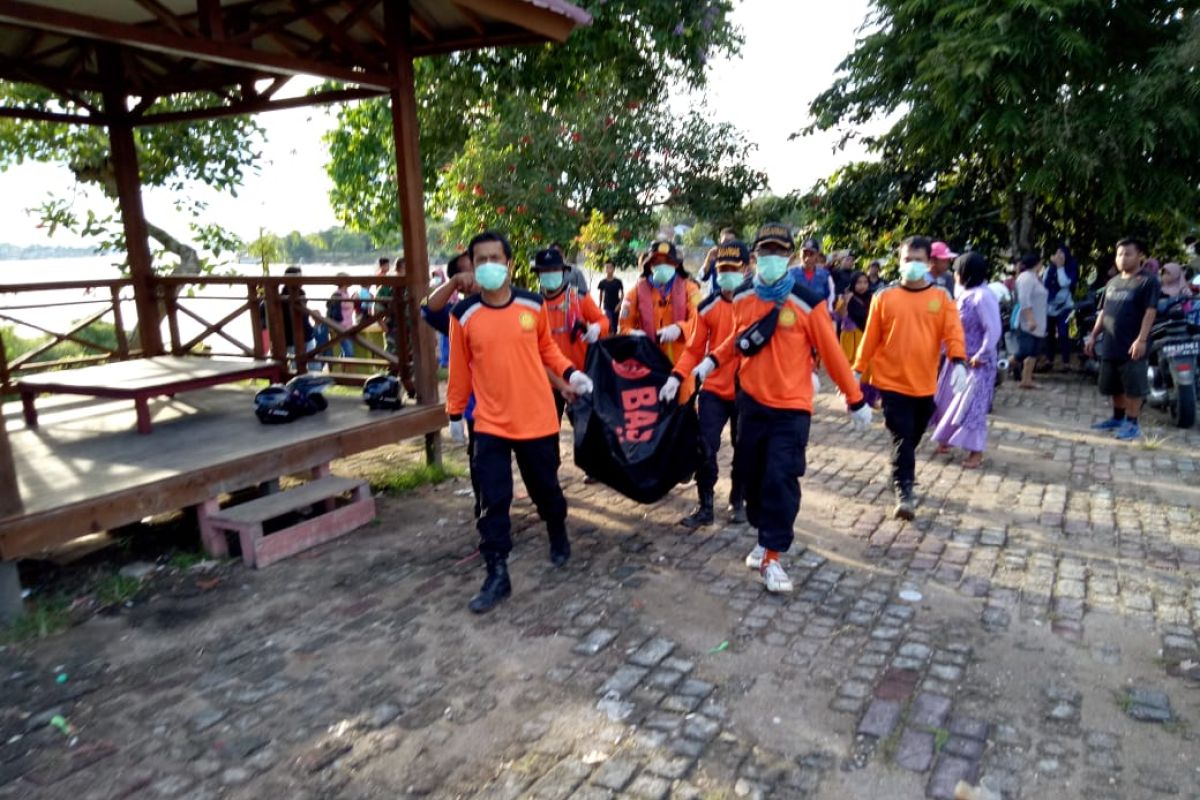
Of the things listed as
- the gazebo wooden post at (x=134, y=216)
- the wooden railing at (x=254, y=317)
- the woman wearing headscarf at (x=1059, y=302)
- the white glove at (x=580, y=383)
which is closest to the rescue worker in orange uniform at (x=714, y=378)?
the white glove at (x=580, y=383)

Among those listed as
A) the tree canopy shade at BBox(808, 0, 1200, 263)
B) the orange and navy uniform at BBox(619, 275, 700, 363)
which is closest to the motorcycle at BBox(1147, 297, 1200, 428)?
the tree canopy shade at BBox(808, 0, 1200, 263)

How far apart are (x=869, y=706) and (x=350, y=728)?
2104 millimetres

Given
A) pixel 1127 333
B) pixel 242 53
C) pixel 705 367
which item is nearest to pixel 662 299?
pixel 705 367

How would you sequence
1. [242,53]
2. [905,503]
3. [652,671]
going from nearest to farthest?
[652,671], [242,53], [905,503]

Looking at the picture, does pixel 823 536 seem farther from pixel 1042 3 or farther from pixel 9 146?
pixel 9 146

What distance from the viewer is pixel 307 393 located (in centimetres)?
687

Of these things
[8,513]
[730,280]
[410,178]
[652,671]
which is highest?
[410,178]

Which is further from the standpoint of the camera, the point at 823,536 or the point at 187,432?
the point at 187,432

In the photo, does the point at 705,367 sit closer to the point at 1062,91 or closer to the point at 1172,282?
the point at 1062,91

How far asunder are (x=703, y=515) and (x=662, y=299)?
5.69ft

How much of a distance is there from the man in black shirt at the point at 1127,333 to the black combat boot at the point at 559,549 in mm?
5676

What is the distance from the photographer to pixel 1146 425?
28.7ft

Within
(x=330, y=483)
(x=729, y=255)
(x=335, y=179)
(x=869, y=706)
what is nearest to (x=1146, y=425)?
(x=729, y=255)

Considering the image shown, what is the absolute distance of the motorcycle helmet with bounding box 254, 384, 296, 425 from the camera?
6.58 m
